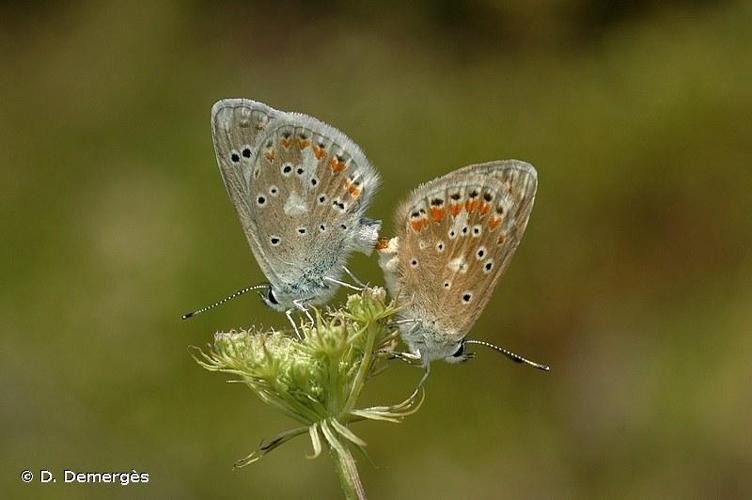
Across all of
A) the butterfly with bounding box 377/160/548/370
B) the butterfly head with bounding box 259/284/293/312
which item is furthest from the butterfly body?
the butterfly head with bounding box 259/284/293/312

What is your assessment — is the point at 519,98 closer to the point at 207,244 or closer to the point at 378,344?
the point at 207,244

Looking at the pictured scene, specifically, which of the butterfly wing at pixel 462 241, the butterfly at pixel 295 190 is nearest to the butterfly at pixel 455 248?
the butterfly wing at pixel 462 241

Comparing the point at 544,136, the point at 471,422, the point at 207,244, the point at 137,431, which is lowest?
the point at 137,431

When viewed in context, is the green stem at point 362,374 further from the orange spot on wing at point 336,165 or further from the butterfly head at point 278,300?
the orange spot on wing at point 336,165

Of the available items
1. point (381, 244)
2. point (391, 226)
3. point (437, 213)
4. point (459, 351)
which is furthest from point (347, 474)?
point (391, 226)

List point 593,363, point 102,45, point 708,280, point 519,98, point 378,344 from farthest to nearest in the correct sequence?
1. point 102,45
2. point 519,98
3. point 708,280
4. point 593,363
5. point 378,344

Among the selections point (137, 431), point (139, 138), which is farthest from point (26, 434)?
point (139, 138)
